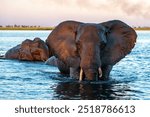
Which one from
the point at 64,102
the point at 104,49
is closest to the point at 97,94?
the point at 104,49

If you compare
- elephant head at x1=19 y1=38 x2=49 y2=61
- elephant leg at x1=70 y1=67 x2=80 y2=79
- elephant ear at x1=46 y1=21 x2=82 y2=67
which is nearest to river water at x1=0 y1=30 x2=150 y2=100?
elephant leg at x1=70 y1=67 x2=80 y2=79

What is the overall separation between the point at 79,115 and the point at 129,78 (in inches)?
184

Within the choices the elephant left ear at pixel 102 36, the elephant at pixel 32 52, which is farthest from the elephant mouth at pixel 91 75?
the elephant at pixel 32 52

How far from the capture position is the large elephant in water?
9.48m

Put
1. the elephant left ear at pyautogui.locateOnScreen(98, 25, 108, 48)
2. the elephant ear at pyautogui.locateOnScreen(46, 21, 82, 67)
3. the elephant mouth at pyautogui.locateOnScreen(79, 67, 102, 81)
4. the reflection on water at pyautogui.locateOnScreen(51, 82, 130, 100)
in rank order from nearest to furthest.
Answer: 1. the reflection on water at pyautogui.locateOnScreen(51, 82, 130, 100)
2. the elephant mouth at pyautogui.locateOnScreen(79, 67, 102, 81)
3. the elephant left ear at pyautogui.locateOnScreen(98, 25, 108, 48)
4. the elephant ear at pyautogui.locateOnScreen(46, 21, 82, 67)

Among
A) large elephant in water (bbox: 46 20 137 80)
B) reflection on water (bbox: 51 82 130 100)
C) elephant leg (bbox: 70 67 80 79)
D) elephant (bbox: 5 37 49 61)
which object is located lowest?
elephant (bbox: 5 37 49 61)

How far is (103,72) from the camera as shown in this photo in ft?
34.1

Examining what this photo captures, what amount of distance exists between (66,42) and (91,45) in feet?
3.78

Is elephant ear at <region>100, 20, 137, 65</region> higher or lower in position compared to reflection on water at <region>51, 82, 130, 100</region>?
higher

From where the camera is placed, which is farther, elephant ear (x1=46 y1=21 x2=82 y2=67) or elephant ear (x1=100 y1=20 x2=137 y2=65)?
elephant ear (x1=100 y1=20 x2=137 y2=65)

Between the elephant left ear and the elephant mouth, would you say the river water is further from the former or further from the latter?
the elephant left ear

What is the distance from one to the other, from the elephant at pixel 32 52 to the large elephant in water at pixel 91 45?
6.34 m

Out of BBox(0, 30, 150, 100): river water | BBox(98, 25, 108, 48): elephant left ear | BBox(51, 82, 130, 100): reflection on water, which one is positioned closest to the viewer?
BBox(51, 82, 130, 100): reflection on water

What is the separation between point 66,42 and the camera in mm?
10609
